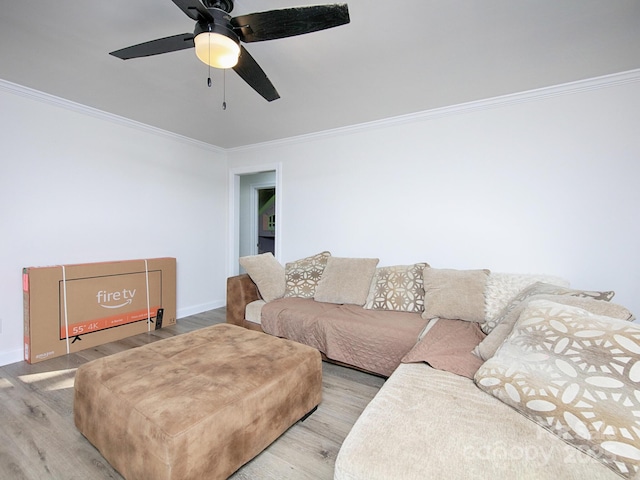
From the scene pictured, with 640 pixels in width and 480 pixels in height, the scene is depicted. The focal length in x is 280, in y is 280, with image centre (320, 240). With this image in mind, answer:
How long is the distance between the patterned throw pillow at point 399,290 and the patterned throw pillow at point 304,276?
62 cm

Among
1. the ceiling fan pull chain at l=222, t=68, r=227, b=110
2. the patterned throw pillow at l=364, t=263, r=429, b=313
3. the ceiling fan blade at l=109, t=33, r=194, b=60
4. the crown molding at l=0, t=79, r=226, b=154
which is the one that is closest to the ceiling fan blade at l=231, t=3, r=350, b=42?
the ceiling fan blade at l=109, t=33, r=194, b=60

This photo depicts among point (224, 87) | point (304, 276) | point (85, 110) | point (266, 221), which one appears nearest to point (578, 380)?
point (304, 276)

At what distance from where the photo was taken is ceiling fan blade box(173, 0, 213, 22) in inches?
47.1

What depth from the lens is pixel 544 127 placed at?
2.45m

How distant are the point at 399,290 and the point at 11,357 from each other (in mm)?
3568

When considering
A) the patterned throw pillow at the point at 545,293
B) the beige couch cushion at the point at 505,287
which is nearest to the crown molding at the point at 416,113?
the beige couch cushion at the point at 505,287

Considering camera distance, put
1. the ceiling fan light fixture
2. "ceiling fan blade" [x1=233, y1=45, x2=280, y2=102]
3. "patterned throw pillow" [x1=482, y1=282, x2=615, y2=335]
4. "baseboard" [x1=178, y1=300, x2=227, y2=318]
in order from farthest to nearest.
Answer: "baseboard" [x1=178, y1=300, x2=227, y2=318], "patterned throw pillow" [x1=482, y1=282, x2=615, y2=335], "ceiling fan blade" [x1=233, y1=45, x2=280, y2=102], the ceiling fan light fixture

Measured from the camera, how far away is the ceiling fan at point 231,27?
47.9 inches

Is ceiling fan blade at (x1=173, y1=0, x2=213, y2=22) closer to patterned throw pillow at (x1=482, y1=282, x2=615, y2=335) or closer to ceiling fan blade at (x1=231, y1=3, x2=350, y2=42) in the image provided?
ceiling fan blade at (x1=231, y1=3, x2=350, y2=42)

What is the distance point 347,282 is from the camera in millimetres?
2881

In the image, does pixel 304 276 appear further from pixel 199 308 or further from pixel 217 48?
pixel 217 48

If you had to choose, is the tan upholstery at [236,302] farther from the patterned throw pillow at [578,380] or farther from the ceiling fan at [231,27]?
the patterned throw pillow at [578,380]

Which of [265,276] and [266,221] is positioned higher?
[266,221]

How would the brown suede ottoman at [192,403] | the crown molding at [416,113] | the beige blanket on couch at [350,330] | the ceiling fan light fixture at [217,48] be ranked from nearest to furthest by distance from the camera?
1. the brown suede ottoman at [192,403]
2. the ceiling fan light fixture at [217,48]
3. the beige blanket on couch at [350,330]
4. the crown molding at [416,113]
